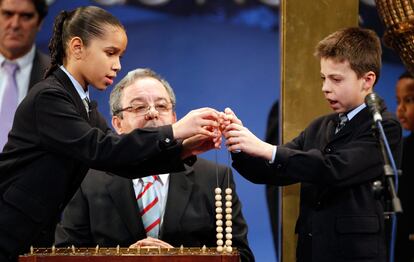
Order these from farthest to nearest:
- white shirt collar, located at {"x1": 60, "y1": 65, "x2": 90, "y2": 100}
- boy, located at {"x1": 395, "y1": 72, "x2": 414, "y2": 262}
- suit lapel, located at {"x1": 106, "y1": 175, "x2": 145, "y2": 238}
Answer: boy, located at {"x1": 395, "y1": 72, "x2": 414, "y2": 262}
suit lapel, located at {"x1": 106, "y1": 175, "x2": 145, "y2": 238}
white shirt collar, located at {"x1": 60, "y1": 65, "x2": 90, "y2": 100}

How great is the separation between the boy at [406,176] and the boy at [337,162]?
1.07 meters

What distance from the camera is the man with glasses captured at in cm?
354

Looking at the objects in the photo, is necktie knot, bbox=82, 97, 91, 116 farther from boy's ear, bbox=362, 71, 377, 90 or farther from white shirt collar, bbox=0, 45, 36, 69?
white shirt collar, bbox=0, 45, 36, 69

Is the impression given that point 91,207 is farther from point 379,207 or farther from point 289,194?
point 379,207

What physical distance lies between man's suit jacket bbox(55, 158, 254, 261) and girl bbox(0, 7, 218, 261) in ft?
1.53

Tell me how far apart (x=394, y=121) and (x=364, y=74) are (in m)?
0.23

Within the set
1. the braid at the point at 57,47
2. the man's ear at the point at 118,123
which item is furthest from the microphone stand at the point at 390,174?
the man's ear at the point at 118,123

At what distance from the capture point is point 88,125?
3.03 m

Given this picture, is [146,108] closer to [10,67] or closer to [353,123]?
[353,123]

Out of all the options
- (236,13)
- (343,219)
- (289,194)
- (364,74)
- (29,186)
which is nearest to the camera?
(29,186)

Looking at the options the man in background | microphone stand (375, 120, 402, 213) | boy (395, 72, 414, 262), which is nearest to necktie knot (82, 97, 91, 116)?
microphone stand (375, 120, 402, 213)

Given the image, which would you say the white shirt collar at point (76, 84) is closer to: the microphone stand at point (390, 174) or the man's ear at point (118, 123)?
the man's ear at point (118, 123)

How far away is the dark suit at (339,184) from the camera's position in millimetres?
3264

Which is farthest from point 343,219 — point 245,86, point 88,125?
point 245,86
